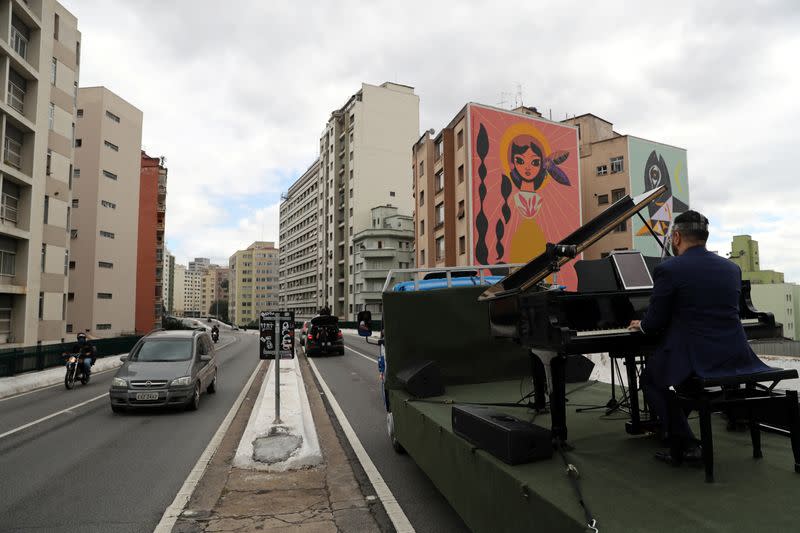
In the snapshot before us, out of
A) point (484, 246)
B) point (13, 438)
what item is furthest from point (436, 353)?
point (484, 246)

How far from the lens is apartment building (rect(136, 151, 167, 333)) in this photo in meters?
58.0

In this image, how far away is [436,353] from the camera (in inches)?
260

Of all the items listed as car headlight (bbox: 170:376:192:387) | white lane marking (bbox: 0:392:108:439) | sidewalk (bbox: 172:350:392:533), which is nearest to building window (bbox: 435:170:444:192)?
white lane marking (bbox: 0:392:108:439)

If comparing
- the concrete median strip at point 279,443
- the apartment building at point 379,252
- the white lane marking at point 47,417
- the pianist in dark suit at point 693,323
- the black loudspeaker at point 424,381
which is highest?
the apartment building at point 379,252

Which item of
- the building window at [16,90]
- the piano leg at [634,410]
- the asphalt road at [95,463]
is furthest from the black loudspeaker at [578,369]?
the building window at [16,90]

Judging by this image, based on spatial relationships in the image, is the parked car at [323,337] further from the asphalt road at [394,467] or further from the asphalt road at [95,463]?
the asphalt road at [95,463]

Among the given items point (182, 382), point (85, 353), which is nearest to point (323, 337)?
point (85, 353)

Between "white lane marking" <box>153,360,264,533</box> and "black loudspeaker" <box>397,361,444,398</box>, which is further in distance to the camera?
"black loudspeaker" <box>397,361,444,398</box>

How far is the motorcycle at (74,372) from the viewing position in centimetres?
1478

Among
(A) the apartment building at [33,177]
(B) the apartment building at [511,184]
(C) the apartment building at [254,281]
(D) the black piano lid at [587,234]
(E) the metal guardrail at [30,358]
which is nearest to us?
(D) the black piano lid at [587,234]

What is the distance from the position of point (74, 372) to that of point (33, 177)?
57.4 feet

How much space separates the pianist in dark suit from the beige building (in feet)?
123

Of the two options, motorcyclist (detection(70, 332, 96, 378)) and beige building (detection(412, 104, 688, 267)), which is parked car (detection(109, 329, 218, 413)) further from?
beige building (detection(412, 104, 688, 267))

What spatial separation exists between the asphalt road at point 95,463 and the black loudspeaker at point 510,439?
128 inches
